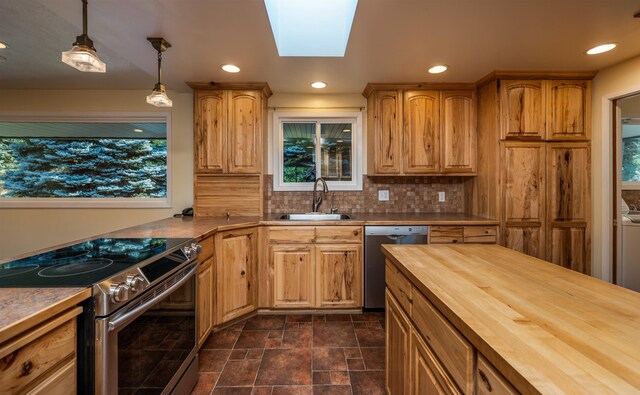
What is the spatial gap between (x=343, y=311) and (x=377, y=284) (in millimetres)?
434

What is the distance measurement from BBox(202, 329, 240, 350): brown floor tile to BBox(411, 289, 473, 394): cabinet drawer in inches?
68.0

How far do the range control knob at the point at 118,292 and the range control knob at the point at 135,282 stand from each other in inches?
1.6

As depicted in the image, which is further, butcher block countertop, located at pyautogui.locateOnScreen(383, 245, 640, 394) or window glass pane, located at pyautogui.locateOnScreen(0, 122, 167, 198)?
window glass pane, located at pyautogui.locateOnScreen(0, 122, 167, 198)

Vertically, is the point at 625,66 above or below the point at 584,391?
above

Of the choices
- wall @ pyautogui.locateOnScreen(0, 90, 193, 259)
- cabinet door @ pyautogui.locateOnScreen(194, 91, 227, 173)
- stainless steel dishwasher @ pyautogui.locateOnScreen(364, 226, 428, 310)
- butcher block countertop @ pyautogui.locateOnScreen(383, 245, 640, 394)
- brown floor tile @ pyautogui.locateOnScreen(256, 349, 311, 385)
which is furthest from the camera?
wall @ pyautogui.locateOnScreen(0, 90, 193, 259)

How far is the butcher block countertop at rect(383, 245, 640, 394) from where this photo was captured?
0.51 m

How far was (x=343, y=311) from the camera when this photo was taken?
9.06ft

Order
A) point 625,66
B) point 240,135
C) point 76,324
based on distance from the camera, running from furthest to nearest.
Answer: point 240,135 < point 625,66 < point 76,324

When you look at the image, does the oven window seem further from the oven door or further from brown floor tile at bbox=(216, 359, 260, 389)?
brown floor tile at bbox=(216, 359, 260, 389)

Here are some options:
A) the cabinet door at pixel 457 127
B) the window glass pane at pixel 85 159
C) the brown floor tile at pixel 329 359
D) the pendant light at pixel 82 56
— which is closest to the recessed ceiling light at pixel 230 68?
the pendant light at pixel 82 56

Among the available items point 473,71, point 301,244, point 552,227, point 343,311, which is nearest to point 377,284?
point 343,311

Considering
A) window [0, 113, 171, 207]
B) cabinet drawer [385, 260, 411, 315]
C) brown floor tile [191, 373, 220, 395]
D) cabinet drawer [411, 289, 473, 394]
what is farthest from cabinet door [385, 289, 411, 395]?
window [0, 113, 171, 207]

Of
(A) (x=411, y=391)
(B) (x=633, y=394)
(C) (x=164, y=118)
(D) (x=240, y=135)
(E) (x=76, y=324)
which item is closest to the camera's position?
(B) (x=633, y=394)

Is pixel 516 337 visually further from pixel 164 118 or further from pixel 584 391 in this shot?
pixel 164 118
